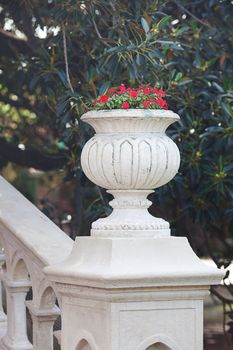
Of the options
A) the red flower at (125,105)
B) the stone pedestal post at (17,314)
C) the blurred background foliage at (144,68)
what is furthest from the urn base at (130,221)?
the blurred background foliage at (144,68)

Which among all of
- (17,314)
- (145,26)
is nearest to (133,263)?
(17,314)

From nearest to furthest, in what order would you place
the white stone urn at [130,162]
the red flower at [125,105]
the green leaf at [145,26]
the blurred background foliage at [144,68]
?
the white stone urn at [130,162] → the red flower at [125,105] → the green leaf at [145,26] → the blurred background foliage at [144,68]

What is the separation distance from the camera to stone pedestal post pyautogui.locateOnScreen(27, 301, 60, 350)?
15.7ft

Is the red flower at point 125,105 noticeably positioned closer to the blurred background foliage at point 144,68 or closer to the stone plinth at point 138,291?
the stone plinth at point 138,291

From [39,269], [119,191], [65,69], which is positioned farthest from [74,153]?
[119,191]

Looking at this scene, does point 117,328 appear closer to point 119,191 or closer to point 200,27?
point 119,191

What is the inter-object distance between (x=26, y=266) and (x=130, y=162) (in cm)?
126

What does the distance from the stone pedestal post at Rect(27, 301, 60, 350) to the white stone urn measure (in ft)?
2.76

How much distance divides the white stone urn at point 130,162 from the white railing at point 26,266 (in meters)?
0.64

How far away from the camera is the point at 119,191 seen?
404 cm

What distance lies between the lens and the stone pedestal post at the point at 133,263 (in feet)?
12.6

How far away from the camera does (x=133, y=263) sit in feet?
12.6

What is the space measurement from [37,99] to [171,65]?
1.85 metres

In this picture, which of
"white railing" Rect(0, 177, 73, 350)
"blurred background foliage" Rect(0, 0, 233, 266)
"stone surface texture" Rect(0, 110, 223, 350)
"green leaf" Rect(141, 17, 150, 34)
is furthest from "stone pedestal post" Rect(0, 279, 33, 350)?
"green leaf" Rect(141, 17, 150, 34)
